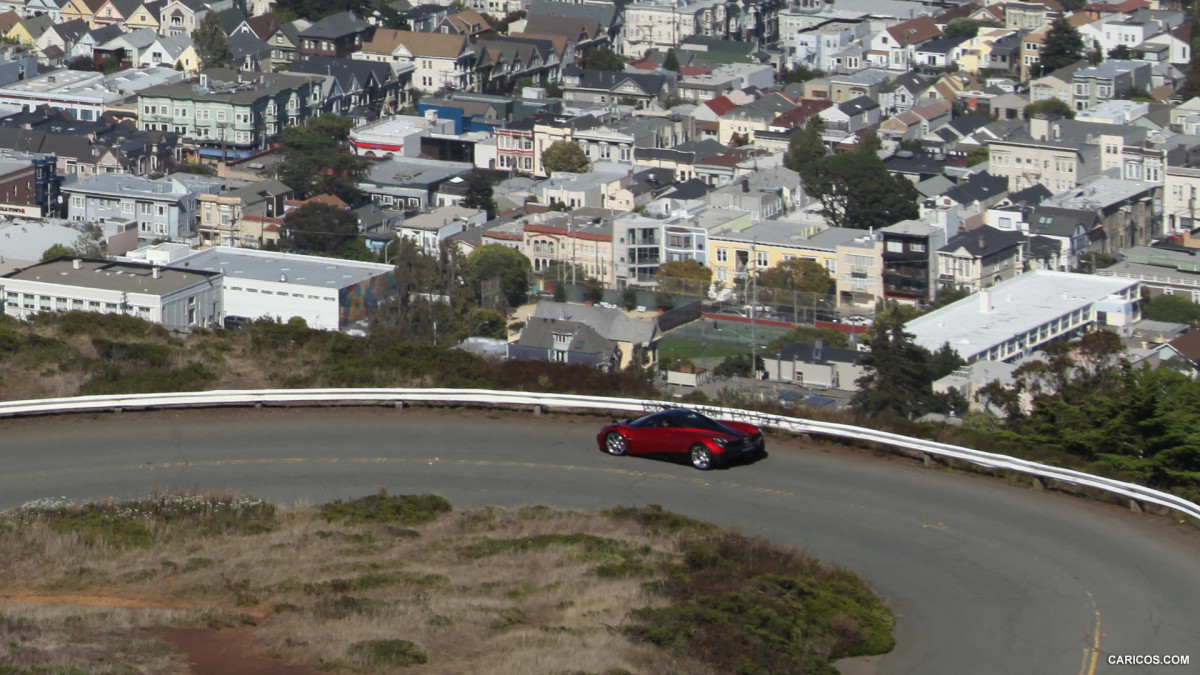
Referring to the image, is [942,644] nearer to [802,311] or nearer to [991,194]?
[802,311]

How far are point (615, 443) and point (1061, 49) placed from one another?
73850 millimetres

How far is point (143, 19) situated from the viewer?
95812 millimetres

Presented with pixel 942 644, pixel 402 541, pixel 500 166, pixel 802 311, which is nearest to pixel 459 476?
pixel 402 541

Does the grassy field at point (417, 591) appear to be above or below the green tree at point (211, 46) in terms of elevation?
below

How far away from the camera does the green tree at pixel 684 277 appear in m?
57.4

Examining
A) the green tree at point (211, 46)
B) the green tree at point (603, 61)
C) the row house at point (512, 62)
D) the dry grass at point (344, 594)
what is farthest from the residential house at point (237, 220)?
the dry grass at point (344, 594)

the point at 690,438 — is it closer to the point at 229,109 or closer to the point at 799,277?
the point at 799,277

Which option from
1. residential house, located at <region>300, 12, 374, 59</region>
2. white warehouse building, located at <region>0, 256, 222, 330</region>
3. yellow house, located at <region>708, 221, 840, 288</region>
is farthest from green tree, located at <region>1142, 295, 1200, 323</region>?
residential house, located at <region>300, 12, 374, 59</region>

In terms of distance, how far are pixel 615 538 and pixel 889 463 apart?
298cm

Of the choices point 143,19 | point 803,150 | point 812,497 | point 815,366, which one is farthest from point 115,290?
point 143,19

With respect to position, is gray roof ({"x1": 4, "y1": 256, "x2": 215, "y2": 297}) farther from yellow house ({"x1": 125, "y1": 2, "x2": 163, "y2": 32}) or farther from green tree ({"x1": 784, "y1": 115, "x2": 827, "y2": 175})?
yellow house ({"x1": 125, "y1": 2, "x2": 163, "y2": 32})

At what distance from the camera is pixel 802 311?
55500mm

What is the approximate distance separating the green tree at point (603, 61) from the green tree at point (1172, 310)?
36665 mm

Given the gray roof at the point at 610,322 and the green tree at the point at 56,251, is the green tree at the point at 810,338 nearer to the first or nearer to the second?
the gray roof at the point at 610,322
